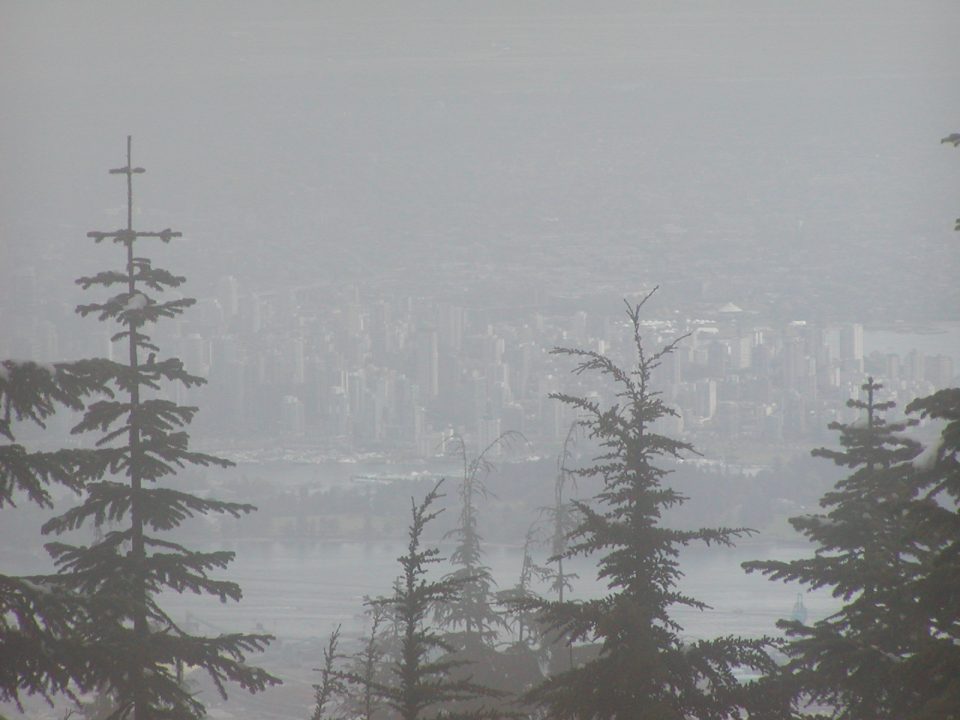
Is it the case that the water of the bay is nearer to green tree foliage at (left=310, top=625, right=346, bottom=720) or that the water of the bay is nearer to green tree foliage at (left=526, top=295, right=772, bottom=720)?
green tree foliage at (left=310, top=625, right=346, bottom=720)

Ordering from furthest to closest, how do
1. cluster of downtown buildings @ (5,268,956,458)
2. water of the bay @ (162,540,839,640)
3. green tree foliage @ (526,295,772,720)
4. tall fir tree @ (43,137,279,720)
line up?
cluster of downtown buildings @ (5,268,956,458)
water of the bay @ (162,540,839,640)
tall fir tree @ (43,137,279,720)
green tree foliage @ (526,295,772,720)

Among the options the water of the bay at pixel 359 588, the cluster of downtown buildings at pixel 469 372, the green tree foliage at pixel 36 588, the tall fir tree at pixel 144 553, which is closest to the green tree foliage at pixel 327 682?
the tall fir tree at pixel 144 553

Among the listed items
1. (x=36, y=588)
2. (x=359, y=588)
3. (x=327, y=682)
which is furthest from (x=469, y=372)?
(x=36, y=588)

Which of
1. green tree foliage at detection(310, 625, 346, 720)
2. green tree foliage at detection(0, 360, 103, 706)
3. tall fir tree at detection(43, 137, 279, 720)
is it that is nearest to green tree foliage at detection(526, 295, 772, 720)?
green tree foliage at detection(310, 625, 346, 720)

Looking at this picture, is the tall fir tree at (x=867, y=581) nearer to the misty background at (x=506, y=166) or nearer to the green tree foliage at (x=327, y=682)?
the green tree foliage at (x=327, y=682)

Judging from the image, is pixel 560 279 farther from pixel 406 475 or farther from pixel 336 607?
pixel 336 607

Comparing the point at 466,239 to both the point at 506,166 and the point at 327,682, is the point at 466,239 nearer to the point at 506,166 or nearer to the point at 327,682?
the point at 506,166
